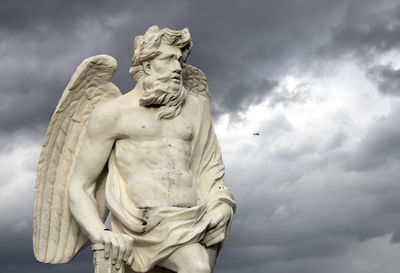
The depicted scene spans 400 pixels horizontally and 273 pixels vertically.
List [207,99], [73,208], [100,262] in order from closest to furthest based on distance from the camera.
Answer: [100,262]
[73,208]
[207,99]

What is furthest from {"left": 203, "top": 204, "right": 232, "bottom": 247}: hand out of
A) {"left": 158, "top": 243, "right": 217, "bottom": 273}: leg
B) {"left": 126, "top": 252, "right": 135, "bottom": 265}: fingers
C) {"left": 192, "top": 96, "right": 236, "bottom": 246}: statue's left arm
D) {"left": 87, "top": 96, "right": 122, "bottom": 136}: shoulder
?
{"left": 87, "top": 96, "right": 122, "bottom": 136}: shoulder

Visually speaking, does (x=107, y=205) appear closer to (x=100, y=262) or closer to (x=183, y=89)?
(x=100, y=262)

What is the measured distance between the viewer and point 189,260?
32.3ft

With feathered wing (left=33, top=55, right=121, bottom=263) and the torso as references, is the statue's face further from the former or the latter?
feathered wing (left=33, top=55, right=121, bottom=263)

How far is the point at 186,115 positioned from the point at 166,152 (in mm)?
721

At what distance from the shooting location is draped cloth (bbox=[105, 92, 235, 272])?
9.93 meters

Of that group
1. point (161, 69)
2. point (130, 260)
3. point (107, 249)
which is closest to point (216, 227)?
point (130, 260)

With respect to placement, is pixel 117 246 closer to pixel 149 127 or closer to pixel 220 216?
pixel 220 216

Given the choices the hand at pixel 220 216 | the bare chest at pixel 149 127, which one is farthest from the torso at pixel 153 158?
the hand at pixel 220 216

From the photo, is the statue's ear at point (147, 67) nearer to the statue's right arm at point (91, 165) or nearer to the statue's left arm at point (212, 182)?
the statue's right arm at point (91, 165)

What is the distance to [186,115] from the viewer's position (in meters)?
10.8

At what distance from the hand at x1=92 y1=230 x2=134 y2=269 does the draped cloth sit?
16 cm

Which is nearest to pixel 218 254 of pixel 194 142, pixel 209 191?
pixel 209 191

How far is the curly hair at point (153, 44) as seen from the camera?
10.6 metres
